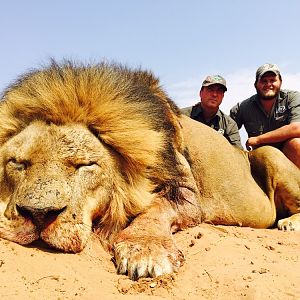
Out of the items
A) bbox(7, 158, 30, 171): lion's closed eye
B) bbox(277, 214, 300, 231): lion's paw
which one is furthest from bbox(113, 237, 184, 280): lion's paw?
bbox(277, 214, 300, 231): lion's paw

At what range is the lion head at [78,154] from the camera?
2.97m

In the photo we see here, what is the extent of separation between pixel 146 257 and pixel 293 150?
12.3 ft

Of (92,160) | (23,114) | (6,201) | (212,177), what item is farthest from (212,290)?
(212,177)

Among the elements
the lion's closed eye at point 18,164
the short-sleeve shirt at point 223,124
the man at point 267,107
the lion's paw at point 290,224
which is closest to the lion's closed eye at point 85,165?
the lion's closed eye at point 18,164

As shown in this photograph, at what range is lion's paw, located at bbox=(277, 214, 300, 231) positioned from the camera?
5199 millimetres

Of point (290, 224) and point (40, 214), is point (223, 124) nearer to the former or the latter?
point (290, 224)

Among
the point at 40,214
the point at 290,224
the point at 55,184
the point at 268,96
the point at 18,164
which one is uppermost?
the point at 268,96

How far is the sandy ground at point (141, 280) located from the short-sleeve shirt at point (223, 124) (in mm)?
3592

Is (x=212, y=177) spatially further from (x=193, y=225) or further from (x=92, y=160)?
(x=92, y=160)

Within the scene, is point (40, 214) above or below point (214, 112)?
below

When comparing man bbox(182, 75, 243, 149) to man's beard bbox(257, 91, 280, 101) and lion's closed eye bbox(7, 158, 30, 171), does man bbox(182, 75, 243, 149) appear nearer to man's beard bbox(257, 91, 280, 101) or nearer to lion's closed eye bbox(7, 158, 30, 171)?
man's beard bbox(257, 91, 280, 101)

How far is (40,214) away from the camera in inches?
113

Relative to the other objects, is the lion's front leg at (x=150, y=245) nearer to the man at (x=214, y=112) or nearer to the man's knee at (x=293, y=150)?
the man's knee at (x=293, y=150)

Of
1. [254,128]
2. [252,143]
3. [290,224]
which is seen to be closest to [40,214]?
[290,224]
